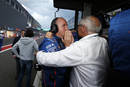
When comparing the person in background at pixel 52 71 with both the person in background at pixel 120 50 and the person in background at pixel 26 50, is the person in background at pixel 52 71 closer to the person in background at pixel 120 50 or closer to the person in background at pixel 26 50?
the person in background at pixel 120 50

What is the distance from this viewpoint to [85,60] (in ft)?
4.17

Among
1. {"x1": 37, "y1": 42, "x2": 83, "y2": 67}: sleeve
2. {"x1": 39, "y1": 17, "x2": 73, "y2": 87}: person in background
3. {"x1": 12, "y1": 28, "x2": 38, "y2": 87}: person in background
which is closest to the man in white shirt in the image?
{"x1": 37, "y1": 42, "x2": 83, "y2": 67}: sleeve

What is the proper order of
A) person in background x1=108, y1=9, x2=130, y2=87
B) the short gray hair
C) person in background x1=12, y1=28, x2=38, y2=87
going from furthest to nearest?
1. person in background x1=12, y1=28, x2=38, y2=87
2. the short gray hair
3. person in background x1=108, y1=9, x2=130, y2=87

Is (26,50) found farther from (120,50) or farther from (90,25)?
(120,50)

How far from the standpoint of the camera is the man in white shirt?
1.25 metres

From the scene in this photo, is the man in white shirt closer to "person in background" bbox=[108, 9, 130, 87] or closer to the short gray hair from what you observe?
the short gray hair

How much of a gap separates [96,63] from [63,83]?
48cm

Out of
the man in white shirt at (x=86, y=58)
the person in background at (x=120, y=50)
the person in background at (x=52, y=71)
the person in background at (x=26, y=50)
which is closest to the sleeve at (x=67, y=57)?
the man in white shirt at (x=86, y=58)

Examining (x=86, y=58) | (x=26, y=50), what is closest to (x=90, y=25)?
(x=86, y=58)

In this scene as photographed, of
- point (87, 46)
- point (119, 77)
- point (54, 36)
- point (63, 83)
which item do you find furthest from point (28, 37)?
point (119, 77)

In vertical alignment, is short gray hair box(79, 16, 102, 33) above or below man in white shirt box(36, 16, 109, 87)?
above

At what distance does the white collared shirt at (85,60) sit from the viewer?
1.25 meters

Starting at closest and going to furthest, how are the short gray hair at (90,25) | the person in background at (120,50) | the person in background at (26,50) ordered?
the person in background at (120,50), the short gray hair at (90,25), the person in background at (26,50)

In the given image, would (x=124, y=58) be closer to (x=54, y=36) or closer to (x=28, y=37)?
(x=54, y=36)
